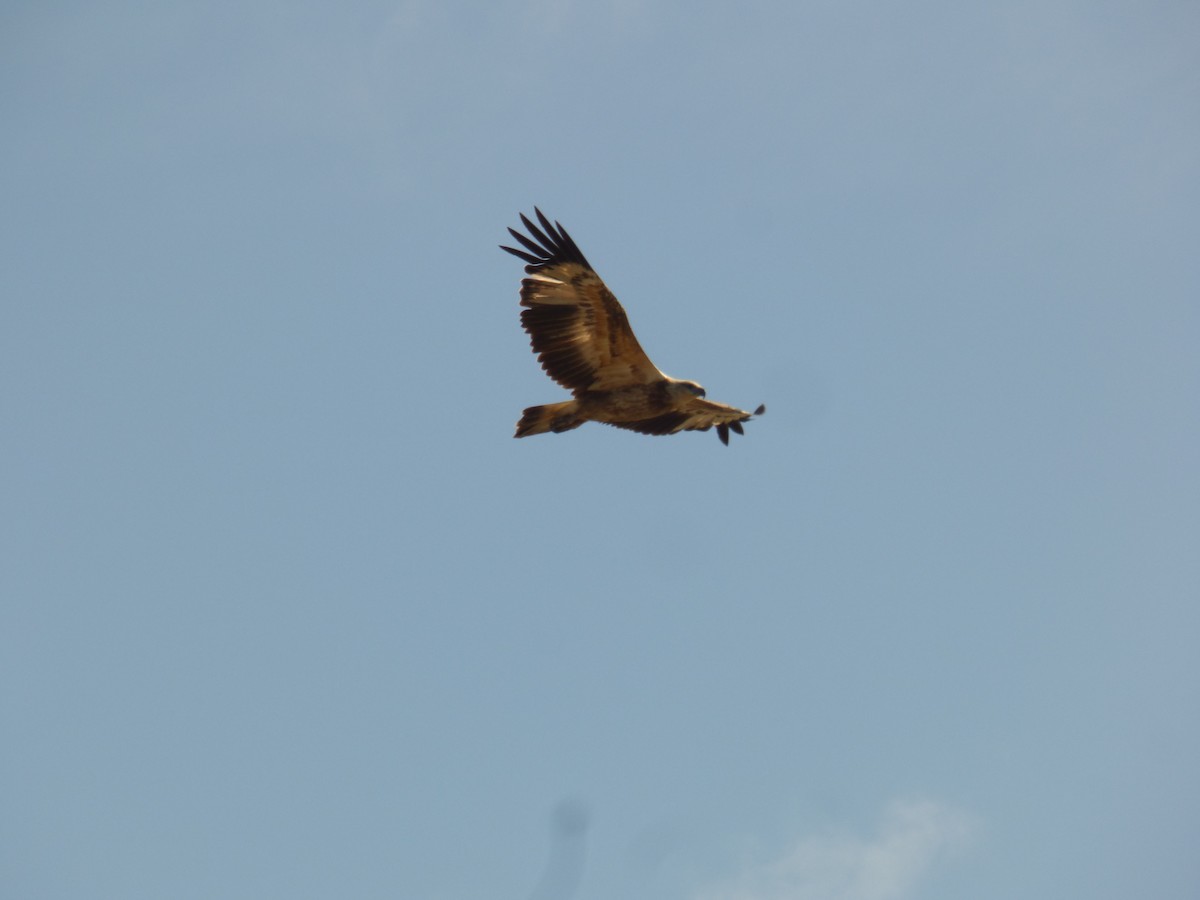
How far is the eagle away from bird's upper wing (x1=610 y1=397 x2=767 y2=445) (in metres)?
0.34

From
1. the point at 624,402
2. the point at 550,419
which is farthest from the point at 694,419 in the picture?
the point at 550,419

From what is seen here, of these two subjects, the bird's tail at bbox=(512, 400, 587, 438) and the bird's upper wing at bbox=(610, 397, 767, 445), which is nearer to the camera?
the bird's tail at bbox=(512, 400, 587, 438)

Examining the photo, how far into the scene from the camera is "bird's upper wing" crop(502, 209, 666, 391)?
18.5 meters

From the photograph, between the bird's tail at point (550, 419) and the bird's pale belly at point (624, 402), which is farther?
the bird's pale belly at point (624, 402)

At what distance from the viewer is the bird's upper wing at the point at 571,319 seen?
18.5 meters

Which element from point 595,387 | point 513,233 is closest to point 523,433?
point 595,387

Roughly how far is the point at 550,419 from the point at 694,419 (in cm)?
235

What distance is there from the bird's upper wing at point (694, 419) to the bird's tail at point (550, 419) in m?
0.83

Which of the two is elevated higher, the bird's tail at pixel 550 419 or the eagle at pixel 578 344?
the eagle at pixel 578 344

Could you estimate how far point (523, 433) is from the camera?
60.1 ft

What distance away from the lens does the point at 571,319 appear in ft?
61.1

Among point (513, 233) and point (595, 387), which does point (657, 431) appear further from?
point (513, 233)

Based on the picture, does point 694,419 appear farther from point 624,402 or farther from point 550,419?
point 550,419

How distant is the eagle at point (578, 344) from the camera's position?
18.5m
